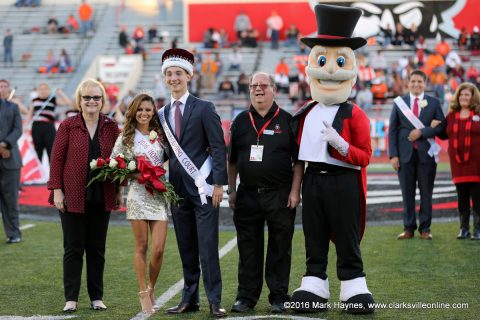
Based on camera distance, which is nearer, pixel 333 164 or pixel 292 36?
pixel 333 164

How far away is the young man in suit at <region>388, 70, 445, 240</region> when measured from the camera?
10.9 meters

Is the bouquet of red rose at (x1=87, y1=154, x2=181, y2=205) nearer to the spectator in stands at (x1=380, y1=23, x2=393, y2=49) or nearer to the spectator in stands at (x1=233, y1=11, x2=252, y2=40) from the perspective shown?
the spectator in stands at (x1=380, y1=23, x2=393, y2=49)

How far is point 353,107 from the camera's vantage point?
7.38 meters

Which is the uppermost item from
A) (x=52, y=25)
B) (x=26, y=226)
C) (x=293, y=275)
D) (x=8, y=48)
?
(x=52, y=25)

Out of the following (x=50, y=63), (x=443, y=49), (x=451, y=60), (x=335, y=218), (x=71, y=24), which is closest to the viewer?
(x=335, y=218)

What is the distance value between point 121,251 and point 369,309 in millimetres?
4023

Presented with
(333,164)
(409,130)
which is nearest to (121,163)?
(333,164)

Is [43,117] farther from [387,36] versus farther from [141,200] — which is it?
[387,36]

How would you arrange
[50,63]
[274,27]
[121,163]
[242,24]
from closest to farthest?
[121,163] → [50,63] → [274,27] → [242,24]

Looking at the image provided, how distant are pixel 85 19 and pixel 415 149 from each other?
29.0m

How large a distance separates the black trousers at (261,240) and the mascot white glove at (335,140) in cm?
54

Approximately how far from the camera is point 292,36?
35.5 m

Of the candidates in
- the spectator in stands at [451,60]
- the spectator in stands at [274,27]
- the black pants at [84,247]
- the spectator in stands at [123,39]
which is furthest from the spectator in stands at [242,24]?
the black pants at [84,247]

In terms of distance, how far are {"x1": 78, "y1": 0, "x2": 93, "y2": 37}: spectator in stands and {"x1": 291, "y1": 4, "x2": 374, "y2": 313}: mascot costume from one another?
3169 cm
